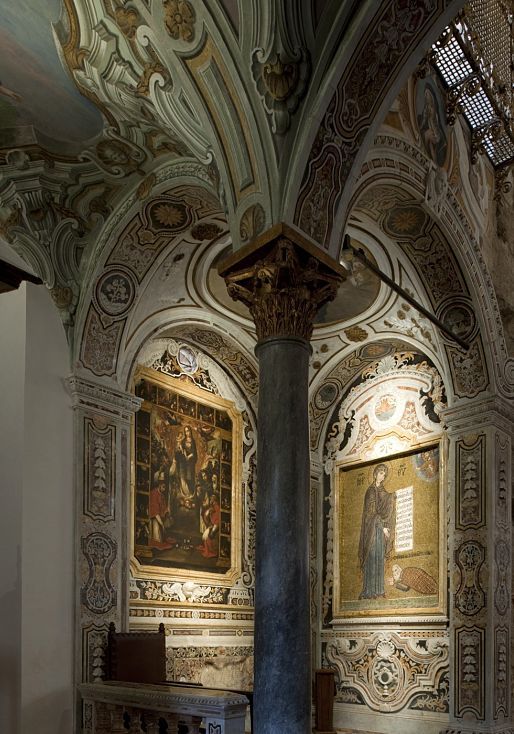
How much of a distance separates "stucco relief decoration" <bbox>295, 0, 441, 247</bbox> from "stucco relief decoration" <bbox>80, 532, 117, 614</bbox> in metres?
4.22

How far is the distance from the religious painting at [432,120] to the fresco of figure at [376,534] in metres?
5.03

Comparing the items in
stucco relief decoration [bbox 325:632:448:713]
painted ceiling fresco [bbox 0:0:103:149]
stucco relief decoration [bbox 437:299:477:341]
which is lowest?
stucco relief decoration [bbox 325:632:448:713]

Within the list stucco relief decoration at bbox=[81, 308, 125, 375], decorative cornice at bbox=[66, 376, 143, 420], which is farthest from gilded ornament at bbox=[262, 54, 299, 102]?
decorative cornice at bbox=[66, 376, 143, 420]

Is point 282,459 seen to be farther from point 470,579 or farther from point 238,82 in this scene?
point 470,579

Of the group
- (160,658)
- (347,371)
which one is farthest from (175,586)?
(347,371)

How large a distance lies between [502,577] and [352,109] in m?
6.22

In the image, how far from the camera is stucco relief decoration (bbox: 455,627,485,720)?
32.5 feet

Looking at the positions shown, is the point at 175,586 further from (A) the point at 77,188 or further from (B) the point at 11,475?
(A) the point at 77,188

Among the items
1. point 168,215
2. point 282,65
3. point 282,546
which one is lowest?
point 282,546

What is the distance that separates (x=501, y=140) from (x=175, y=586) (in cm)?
764

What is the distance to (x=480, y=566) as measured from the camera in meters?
10.3

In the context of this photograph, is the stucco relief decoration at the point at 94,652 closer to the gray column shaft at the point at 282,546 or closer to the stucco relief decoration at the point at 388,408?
the gray column shaft at the point at 282,546

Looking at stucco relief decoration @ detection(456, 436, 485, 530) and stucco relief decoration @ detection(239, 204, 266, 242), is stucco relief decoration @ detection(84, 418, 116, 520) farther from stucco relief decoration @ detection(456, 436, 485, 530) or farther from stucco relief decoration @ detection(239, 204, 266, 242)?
stucco relief decoration @ detection(456, 436, 485, 530)

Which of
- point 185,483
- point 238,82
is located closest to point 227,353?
point 185,483
